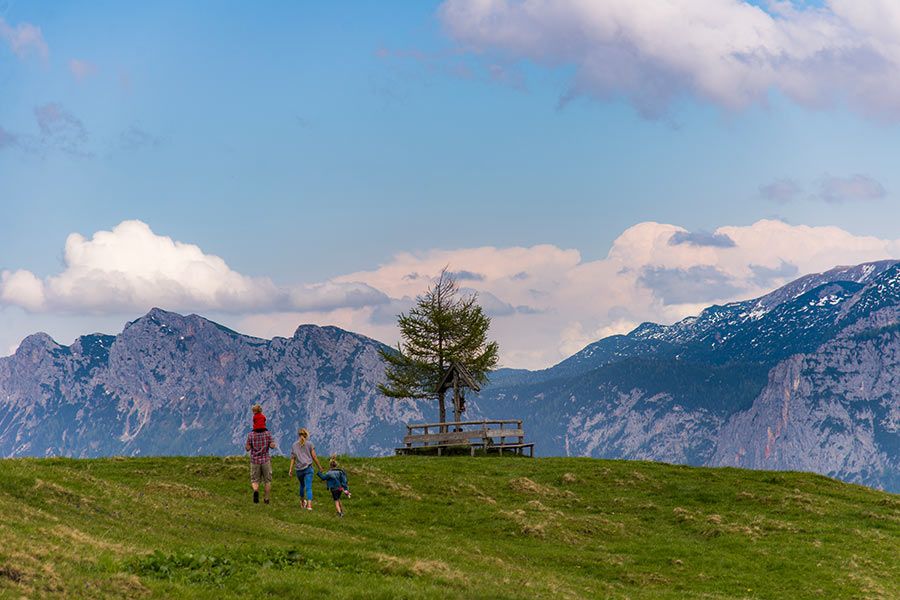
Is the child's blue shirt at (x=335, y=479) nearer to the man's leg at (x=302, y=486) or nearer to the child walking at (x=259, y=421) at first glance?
the man's leg at (x=302, y=486)

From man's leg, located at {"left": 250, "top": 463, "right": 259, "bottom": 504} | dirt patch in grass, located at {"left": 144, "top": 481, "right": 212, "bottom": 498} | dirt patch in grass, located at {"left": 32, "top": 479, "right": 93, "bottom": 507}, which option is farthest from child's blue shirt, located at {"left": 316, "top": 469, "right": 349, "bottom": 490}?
dirt patch in grass, located at {"left": 32, "top": 479, "right": 93, "bottom": 507}

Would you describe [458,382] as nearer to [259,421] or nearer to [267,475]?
[267,475]

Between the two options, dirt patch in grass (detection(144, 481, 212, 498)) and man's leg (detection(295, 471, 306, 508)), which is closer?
man's leg (detection(295, 471, 306, 508))

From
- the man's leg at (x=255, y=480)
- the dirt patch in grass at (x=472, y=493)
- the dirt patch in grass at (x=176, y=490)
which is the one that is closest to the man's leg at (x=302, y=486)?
the man's leg at (x=255, y=480)

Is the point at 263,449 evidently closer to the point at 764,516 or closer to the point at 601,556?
the point at 601,556

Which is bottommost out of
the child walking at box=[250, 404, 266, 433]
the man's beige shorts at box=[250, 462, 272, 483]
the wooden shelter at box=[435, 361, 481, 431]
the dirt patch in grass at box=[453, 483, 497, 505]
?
the dirt patch in grass at box=[453, 483, 497, 505]

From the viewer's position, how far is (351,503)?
137ft

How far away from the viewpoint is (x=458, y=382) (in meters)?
76.4

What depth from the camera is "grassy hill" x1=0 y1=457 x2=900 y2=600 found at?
869 inches

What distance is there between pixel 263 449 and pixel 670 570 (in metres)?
16.5

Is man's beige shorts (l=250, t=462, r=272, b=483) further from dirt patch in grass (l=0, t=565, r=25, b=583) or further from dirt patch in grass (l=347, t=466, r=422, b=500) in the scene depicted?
dirt patch in grass (l=0, t=565, r=25, b=583)

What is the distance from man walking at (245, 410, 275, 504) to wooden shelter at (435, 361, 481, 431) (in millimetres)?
37711

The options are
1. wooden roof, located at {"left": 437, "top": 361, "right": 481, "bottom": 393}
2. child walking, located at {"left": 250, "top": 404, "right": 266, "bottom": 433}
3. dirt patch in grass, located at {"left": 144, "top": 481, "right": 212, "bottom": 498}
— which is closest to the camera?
child walking, located at {"left": 250, "top": 404, "right": 266, "bottom": 433}

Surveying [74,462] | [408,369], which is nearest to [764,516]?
[74,462]
